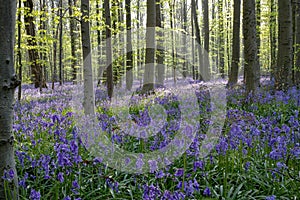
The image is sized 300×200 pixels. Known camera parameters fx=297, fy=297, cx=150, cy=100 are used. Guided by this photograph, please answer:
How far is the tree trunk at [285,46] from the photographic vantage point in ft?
28.0

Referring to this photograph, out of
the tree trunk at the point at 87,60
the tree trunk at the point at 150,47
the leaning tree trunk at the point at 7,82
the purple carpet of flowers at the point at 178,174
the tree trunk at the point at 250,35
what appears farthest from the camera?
the tree trunk at the point at 150,47

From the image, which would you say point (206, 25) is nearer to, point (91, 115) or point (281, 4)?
point (281, 4)

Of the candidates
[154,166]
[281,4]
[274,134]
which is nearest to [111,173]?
[154,166]

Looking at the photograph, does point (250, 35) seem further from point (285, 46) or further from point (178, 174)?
point (178, 174)

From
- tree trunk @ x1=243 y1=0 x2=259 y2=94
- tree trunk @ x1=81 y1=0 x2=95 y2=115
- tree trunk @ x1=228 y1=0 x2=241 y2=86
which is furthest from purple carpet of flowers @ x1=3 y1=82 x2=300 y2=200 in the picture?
tree trunk @ x1=228 y1=0 x2=241 y2=86

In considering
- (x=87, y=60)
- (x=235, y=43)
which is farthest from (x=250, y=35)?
(x=235, y=43)

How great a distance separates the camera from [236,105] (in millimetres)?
7379

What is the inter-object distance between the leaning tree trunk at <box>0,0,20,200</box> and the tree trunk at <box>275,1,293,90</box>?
7.78 meters

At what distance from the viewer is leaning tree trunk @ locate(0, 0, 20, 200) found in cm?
232

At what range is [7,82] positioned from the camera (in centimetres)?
235

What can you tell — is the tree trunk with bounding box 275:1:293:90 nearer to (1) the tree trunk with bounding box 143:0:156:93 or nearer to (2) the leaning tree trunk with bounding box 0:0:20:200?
(1) the tree trunk with bounding box 143:0:156:93

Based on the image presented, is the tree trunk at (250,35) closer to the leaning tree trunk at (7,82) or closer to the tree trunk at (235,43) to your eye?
the tree trunk at (235,43)

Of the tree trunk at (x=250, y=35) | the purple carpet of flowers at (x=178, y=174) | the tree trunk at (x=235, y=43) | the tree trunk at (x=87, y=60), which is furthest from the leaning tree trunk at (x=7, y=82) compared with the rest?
the tree trunk at (x=235, y=43)

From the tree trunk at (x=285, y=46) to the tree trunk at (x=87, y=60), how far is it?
5.54m
